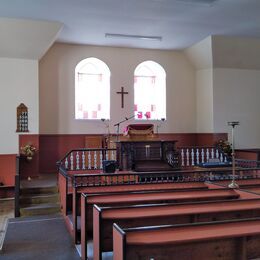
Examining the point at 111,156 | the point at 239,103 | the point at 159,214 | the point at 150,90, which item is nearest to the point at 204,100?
the point at 239,103

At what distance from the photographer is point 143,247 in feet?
7.71

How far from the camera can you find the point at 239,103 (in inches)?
404

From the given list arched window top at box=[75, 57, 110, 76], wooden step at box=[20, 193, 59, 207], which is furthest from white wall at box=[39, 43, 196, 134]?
wooden step at box=[20, 193, 59, 207]

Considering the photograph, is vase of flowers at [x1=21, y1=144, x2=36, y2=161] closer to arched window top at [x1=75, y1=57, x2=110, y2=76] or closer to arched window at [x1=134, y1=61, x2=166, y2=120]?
arched window top at [x1=75, y1=57, x2=110, y2=76]

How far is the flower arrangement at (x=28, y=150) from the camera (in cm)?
844

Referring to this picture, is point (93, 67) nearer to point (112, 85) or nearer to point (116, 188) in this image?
point (112, 85)

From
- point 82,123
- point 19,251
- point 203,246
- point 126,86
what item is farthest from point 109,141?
point 203,246

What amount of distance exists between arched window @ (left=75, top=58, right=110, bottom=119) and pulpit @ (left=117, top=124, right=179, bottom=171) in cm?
226

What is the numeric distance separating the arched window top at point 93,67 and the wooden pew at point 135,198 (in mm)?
6600

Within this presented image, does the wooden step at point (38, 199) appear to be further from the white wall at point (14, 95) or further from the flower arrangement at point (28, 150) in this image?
the white wall at point (14, 95)

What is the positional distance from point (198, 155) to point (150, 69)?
10.4 ft

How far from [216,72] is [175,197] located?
273 inches

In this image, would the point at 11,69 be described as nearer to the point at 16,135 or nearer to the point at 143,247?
Answer: the point at 16,135

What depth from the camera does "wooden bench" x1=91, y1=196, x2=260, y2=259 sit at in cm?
296
